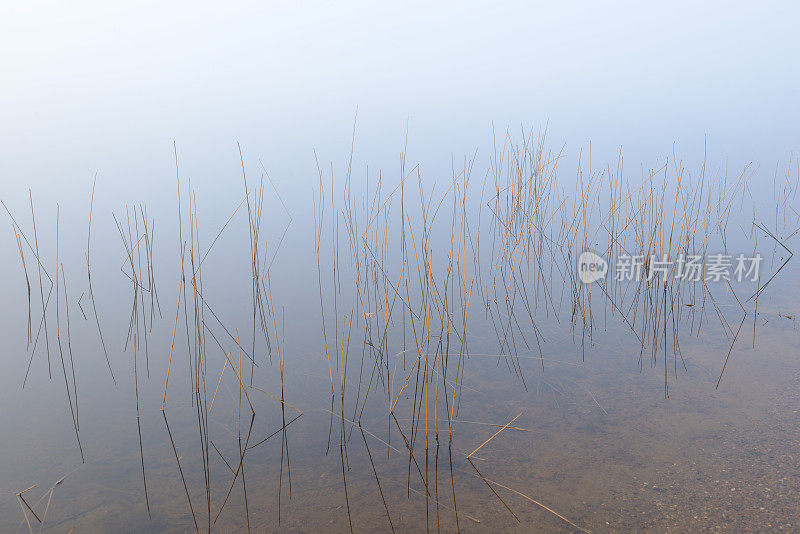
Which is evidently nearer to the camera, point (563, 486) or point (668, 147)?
point (563, 486)

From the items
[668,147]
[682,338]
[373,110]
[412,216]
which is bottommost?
[682,338]

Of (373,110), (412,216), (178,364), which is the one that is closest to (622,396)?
(178,364)

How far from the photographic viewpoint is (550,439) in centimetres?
158

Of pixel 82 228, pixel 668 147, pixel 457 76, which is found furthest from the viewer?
pixel 457 76

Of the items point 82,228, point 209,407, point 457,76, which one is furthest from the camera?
point 457,76

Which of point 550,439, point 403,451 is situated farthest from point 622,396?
point 403,451

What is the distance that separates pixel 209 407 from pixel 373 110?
7792mm

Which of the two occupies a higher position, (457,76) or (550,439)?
(457,76)

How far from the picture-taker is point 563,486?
1.38 m

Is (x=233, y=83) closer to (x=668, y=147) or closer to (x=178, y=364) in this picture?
(x=668, y=147)

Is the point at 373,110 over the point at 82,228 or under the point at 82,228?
over

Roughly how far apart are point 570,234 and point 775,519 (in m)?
2.19

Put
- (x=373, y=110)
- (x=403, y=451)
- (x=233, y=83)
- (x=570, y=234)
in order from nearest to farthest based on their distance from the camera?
(x=403, y=451), (x=570, y=234), (x=373, y=110), (x=233, y=83)

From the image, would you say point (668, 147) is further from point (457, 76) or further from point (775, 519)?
point (457, 76)
